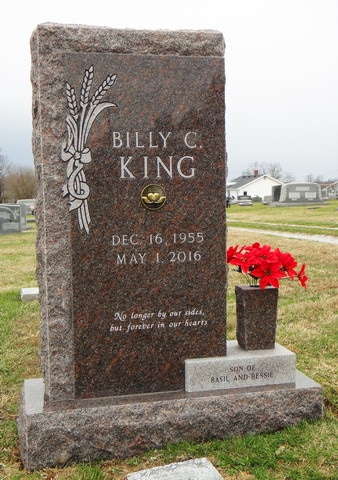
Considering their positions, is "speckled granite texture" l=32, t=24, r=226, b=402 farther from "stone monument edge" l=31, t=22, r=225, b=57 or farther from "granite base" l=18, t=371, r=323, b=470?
"granite base" l=18, t=371, r=323, b=470

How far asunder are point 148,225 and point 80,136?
2.18ft

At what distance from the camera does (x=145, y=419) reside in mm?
3264

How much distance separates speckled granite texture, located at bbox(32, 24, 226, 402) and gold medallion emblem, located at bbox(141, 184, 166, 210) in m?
0.01

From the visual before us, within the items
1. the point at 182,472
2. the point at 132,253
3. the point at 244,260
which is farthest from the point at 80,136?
the point at 182,472

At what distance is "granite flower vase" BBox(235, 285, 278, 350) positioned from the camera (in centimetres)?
355

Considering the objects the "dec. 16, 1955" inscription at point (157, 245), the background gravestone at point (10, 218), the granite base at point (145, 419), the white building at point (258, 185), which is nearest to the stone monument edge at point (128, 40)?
the "dec. 16, 1955" inscription at point (157, 245)

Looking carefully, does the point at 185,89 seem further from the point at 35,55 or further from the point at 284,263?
the point at 284,263

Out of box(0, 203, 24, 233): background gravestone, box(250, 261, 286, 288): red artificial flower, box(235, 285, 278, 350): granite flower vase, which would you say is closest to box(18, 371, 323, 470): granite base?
box(235, 285, 278, 350): granite flower vase

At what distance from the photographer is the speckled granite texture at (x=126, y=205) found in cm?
325

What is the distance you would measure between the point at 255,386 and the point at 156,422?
2.24 ft

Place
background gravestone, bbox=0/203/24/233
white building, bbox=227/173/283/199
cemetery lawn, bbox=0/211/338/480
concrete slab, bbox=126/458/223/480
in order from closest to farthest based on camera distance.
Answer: concrete slab, bbox=126/458/223/480
cemetery lawn, bbox=0/211/338/480
background gravestone, bbox=0/203/24/233
white building, bbox=227/173/283/199

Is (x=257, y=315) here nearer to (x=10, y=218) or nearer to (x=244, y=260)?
(x=244, y=260)

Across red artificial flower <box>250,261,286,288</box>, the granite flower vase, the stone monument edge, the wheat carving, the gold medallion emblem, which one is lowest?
the granite flower vase

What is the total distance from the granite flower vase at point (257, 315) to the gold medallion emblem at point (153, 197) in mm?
778
